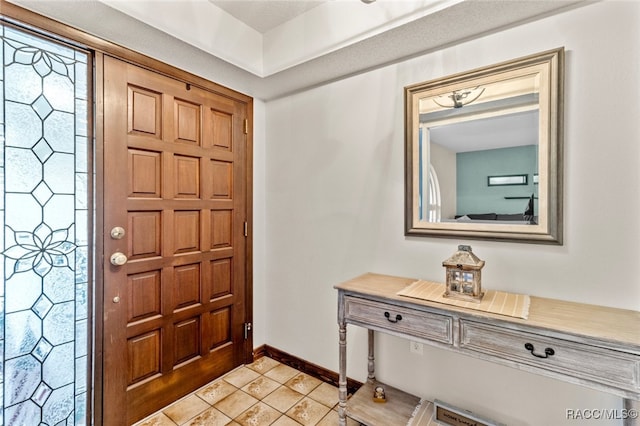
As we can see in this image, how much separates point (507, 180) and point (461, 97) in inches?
20.3

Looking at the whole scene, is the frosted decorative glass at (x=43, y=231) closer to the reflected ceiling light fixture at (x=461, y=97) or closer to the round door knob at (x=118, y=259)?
the round door knob at (x=118, y=259)

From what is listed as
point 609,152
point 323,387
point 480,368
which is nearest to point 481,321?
point 480,368

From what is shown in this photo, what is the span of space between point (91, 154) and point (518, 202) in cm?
223

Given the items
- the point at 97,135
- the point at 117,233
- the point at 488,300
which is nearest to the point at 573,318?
the point at 488,300

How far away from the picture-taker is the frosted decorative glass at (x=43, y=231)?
143 centimetres

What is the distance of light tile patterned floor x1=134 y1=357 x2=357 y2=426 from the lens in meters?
1.84

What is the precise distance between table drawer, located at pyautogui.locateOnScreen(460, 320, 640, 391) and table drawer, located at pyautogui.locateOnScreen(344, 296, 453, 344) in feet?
0.27

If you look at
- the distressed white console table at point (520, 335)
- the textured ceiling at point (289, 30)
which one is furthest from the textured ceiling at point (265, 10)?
the distressed white console table at point (520, 335)

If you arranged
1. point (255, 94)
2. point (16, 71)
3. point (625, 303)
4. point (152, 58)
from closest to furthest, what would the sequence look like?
point (625, 303) → point (16, 71) → point (152, 58) → point (255, 94)

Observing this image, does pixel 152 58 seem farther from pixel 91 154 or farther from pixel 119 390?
pixel 119 390

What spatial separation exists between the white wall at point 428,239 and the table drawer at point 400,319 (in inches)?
16.6

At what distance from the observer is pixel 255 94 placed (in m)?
2.47

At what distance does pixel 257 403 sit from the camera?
2004 millimetres

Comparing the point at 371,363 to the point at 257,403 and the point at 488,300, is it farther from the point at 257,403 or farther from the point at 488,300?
the point at 488,300
